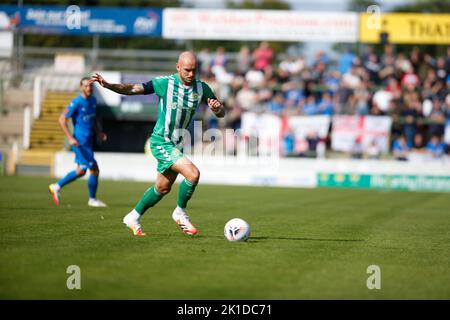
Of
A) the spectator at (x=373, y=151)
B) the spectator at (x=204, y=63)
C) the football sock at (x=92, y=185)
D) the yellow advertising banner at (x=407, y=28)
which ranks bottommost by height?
the football sock at (x=92, y=185)

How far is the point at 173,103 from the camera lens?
10773 mm

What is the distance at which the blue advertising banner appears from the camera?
33.8 m

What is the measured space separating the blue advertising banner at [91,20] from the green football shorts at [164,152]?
77.2 feet

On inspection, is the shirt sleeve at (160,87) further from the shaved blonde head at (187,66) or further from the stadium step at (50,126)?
the stadium step at (50,126)

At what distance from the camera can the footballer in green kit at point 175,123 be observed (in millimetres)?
10641

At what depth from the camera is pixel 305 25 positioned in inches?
1298

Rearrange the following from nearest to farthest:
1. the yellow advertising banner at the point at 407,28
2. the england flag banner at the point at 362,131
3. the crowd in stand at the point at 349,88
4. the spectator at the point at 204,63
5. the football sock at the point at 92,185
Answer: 1. the football sock at the point at 92,185
2. the england flag banner at the point at 362,131
3. the crowd in stand at the point at 349,88
4. the spectator at the point at 204,63
5. the yellow advertising banner at the point at 407,28

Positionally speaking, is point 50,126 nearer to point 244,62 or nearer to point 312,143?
point 244,62

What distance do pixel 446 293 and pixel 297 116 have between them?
2328 centimetres

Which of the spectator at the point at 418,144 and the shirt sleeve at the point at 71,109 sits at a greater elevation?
the shirt sleeve at the point at 71,109

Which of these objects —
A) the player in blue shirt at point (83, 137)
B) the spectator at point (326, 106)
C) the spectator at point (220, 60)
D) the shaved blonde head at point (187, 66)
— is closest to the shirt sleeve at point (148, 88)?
the shaved blonde head at point (187, 66)

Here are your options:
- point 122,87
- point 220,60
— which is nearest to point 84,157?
point 122,87
